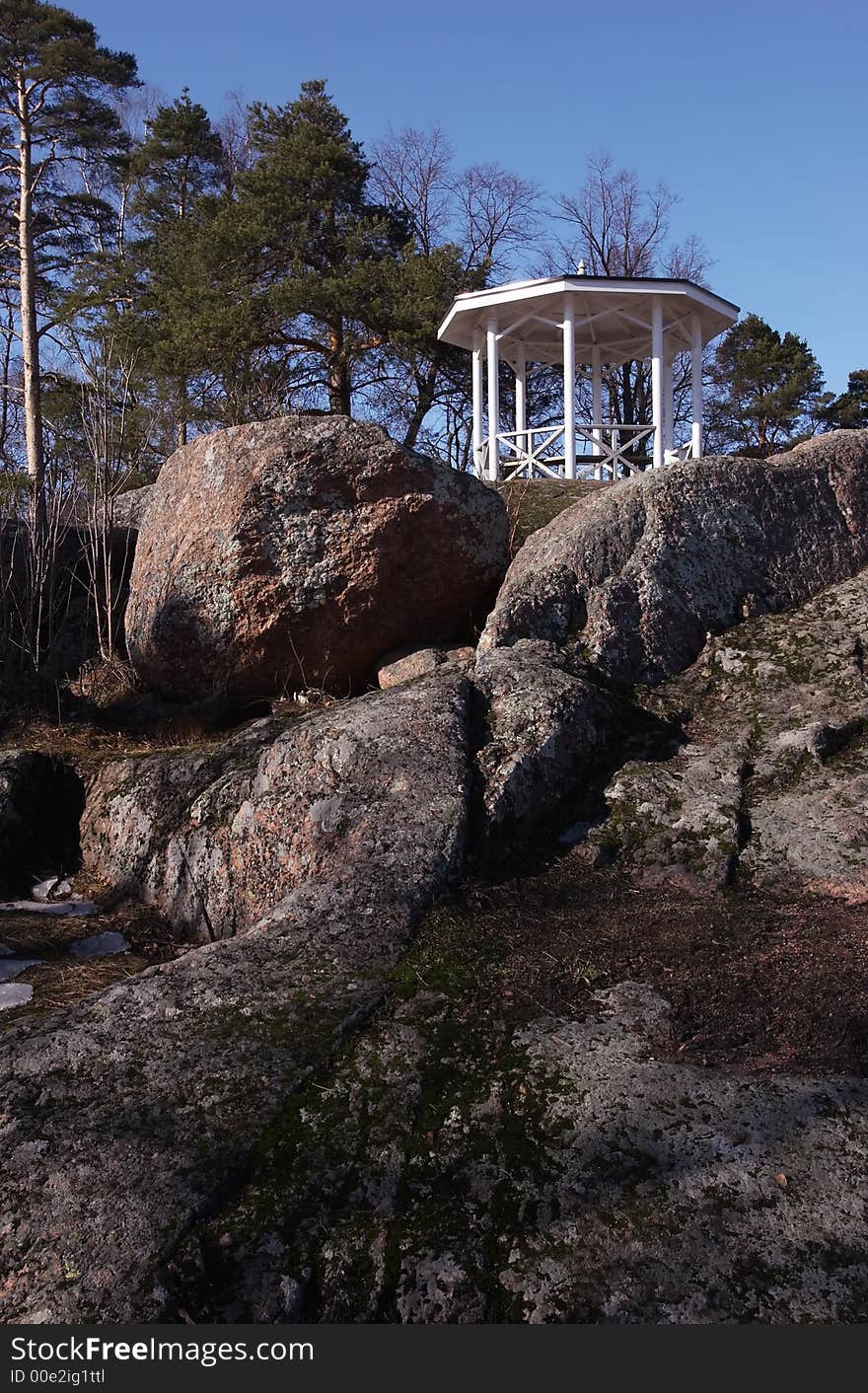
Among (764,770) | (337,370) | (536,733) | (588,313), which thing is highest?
(337,370)

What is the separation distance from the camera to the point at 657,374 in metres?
13.7

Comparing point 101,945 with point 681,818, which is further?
point 101,945

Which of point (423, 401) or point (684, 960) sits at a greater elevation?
point (423, 401)

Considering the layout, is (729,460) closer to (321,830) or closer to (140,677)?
(321,830)

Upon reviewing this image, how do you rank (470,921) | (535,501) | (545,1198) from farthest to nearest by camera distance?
(535,501), (470,921), (545,1198)

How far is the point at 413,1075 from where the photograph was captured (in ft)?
8.58

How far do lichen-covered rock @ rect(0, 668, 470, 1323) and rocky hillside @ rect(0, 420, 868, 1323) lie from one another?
0.01m

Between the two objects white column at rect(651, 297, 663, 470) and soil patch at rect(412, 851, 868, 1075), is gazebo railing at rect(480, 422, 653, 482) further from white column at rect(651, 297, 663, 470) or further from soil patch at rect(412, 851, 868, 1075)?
soil patch at rect(412, 851, 868, 1075)

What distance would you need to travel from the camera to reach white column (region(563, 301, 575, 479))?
1282 centimetres

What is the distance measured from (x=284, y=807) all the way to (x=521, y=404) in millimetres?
11731

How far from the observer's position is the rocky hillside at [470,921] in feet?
6.97

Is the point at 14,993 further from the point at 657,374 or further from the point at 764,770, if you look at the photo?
the point at 657,374

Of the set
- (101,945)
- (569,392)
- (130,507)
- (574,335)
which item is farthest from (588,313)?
(101,945)

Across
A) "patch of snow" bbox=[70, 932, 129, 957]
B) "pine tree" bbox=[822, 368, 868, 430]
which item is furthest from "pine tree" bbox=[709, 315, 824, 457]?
"patch of snow" bbox=[70, 932, 129, 957]
